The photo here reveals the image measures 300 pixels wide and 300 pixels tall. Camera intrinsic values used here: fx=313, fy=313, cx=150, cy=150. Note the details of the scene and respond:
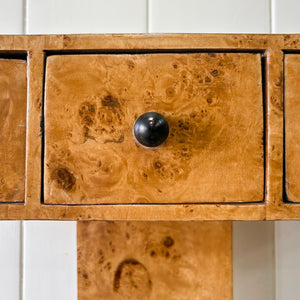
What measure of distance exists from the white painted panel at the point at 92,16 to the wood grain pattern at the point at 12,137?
10.7 inches

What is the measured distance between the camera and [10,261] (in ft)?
1.81

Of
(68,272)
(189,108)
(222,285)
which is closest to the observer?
(189,108)

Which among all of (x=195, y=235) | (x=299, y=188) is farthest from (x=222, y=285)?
(x=299, y=188)

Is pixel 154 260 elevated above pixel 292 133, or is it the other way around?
pixel 292 133

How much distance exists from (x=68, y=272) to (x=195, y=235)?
0.25 meters

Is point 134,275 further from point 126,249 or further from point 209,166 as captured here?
point 209,166

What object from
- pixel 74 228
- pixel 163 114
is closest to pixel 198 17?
pixel 163 114

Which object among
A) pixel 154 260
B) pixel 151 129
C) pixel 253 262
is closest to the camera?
pixel 151 129

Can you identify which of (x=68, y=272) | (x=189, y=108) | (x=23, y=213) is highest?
(x=189, y=108)

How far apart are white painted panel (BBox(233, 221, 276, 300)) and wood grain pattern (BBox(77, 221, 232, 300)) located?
121 millimetres

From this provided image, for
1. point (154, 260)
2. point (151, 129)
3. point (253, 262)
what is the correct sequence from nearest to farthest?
point (151, 129)
point (154, 260)
point (253, 262)

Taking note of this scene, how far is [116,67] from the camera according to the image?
1.05ft

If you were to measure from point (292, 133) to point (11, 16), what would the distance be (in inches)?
20.3

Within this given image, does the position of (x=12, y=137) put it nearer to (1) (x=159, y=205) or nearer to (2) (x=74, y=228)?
(1) (x=159, y=205)
